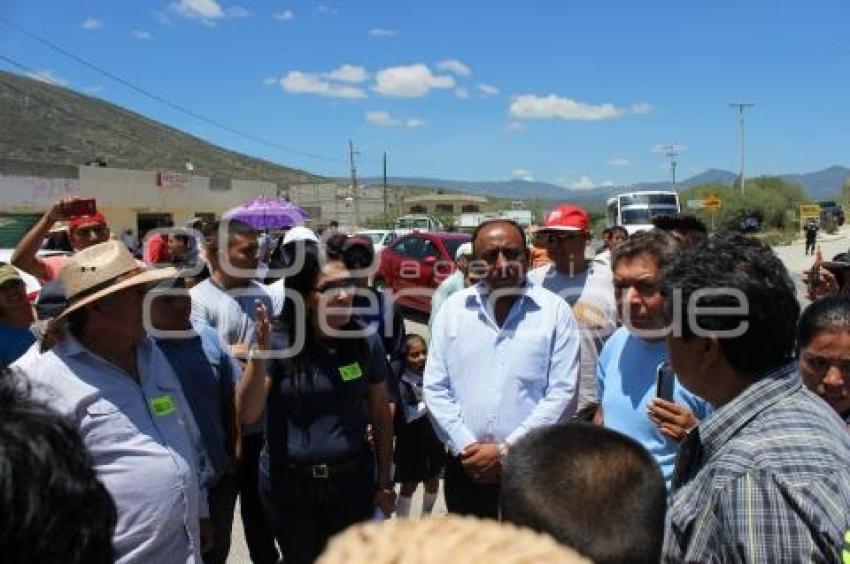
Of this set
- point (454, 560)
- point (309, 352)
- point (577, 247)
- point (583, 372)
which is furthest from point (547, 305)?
point (454, 560)

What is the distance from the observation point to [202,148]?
3991 inches

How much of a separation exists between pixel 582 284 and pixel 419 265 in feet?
34.4

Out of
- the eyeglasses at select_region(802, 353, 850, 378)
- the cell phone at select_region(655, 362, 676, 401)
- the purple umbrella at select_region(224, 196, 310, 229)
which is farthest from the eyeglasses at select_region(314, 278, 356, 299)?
the purple umbrella at select_region(224, 196, 310, 229)

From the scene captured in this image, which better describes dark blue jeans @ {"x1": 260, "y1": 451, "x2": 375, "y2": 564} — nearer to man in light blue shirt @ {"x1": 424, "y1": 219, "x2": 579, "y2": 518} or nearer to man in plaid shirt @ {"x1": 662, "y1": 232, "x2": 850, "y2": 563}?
man in light blue shirt @ {"x1": 424, "y1": 219, "x2": 579, "y2": 518}

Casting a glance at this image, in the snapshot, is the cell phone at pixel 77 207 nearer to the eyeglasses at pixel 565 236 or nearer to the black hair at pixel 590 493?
the eyeglasses at pixel 565 236

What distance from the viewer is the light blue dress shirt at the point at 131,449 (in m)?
2.42

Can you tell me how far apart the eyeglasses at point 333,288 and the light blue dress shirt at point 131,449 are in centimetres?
100

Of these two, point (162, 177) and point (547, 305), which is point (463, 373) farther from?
point (162, 177)

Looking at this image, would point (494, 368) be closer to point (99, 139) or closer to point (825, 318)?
point (825, 318)

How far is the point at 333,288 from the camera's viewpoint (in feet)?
11.4

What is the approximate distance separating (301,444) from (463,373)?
827 millimetres

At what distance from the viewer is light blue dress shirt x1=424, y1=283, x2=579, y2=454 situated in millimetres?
3451

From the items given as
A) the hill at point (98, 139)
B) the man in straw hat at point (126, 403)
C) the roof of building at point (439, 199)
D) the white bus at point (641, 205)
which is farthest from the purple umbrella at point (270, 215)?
the roof of building at point (439, 199)

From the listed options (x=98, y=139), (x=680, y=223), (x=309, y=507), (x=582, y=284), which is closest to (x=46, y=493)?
(x=309, y=507)
